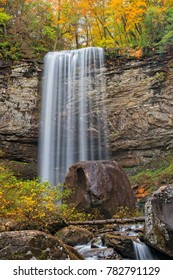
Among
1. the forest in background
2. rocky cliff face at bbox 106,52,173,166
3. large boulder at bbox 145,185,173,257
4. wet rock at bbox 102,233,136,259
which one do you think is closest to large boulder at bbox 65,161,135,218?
wet rock at bbox 102,233,136,259

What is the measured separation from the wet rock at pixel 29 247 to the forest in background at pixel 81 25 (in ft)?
50.4

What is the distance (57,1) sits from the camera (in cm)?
2394

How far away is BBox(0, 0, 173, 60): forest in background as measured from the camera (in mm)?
19266

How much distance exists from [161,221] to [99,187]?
16.3ft

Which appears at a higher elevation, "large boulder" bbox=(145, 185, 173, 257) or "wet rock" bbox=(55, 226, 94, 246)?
"large boulder" bbox=(145, 185, 173, 257)

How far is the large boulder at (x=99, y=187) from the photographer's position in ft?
36.4

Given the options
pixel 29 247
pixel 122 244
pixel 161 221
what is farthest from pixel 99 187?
pixel 29 247

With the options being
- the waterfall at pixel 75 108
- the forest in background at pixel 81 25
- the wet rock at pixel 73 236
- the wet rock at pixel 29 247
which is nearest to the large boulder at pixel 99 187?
the wet rock at pixel 73 236

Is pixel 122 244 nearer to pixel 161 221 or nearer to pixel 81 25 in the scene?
pixel 161 221

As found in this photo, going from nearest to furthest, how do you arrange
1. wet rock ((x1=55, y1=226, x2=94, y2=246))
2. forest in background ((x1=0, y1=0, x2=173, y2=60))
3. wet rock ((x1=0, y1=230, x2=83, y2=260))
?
1. wet rock ((x1=0, y1=230, x2=83, y2=260))
2. wet rock ((x1=55, y1=226, x2=94, y2=246))
3. forest in background ((x1=0, y1=0, x2=173, y2=60))

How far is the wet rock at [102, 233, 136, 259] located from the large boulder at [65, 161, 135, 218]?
3.63 metres

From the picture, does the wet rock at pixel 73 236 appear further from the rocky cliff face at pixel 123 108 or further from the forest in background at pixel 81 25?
the forest in background at pixel 81 25

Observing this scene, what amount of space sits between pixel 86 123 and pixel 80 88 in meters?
2.15

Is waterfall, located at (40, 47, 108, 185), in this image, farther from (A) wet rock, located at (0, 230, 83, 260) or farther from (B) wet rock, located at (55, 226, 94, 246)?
(A) wet rock, located at (0, 230, 83, 260)
